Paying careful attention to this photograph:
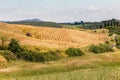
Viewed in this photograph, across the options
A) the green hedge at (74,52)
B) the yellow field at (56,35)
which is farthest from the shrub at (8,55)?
the yellow field at (56,35)

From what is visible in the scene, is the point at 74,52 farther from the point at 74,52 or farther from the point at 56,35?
the point at 56,35

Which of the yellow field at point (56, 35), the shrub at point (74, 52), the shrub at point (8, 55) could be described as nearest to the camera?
the shrub at point (8, 55)

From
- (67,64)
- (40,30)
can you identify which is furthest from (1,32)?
(67,64)

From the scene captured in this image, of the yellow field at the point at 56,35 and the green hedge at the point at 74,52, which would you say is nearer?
the green hedge at the point at 74,52

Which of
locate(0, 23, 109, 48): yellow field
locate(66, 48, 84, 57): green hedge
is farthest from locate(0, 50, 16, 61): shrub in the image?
locate(0, 23, 109, 48): yellow field

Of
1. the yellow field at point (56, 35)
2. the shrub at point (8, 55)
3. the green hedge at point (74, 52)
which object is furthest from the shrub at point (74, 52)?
the yellow field at point (56, 35)

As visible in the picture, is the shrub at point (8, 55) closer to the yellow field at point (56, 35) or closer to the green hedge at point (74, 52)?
the green hedge at point (74, 52)

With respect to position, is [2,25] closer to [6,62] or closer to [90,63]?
[6,62]

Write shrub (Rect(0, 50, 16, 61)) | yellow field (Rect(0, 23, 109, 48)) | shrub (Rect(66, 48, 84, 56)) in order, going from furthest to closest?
yellow field (Rect(0, 23, 109, 48))
shrub (Rect(66, 48, 84, 56))
shrub (Rect(0, 50, 16, 61))

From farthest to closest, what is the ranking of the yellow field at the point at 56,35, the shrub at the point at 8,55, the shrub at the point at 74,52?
the yellow field at the point at 56,35, the shrub at the point at 74,52, the shrub at the point at 8,55

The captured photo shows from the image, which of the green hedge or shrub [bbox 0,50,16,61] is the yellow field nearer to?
the green hedge

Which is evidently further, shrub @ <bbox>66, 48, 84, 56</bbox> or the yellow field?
the yellow field

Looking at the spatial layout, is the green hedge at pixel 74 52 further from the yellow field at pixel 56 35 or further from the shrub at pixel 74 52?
the yellow field at pixel 56 35

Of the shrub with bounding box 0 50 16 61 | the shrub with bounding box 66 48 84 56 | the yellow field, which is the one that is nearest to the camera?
the shrub with bounding box 0 50 16 61
